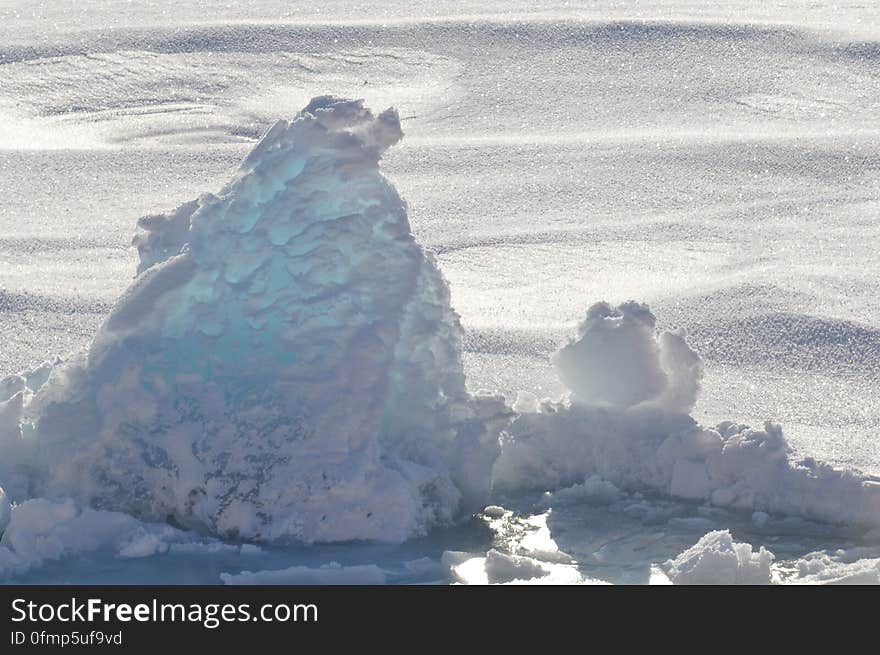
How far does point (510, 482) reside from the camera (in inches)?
316

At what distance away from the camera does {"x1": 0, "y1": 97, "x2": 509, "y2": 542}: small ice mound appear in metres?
7.17

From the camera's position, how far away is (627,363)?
8031 millimetres

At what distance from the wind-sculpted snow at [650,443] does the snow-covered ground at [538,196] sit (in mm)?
109

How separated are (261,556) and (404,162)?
9.75 m

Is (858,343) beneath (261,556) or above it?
above

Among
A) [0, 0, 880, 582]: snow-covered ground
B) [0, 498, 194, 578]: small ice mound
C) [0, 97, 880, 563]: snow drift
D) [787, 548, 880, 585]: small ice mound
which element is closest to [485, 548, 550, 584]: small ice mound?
[0, 0, 880, 582]: snow-covered ground

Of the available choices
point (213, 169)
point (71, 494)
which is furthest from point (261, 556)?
point (213, 169)

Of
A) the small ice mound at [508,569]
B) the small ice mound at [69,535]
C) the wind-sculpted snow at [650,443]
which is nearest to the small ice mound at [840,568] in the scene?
the wind-sculpted snow at [650,443]

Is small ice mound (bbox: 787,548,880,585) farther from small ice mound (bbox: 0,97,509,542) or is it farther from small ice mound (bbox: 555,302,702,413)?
small ice mound (bbox: 0,97,509,542)

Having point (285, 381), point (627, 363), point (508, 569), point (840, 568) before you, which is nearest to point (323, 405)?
point (285, 381)

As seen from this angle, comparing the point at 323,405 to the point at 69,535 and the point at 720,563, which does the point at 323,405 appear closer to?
the point at 69,535

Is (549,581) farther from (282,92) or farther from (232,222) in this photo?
(282,92)

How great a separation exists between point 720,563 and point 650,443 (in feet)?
4.18

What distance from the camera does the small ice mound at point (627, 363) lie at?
7.97 metres
